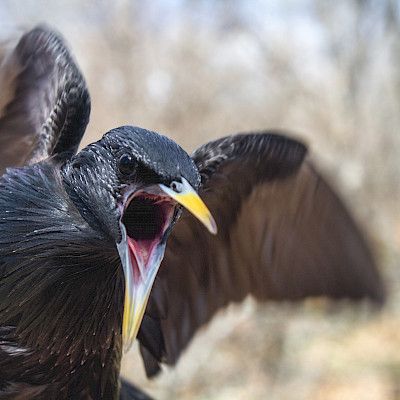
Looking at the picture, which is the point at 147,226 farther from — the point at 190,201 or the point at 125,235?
the point at 190,201

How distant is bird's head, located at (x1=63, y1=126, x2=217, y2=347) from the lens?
1445 mm

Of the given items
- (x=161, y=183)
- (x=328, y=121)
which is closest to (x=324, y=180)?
(x=161, y=183)

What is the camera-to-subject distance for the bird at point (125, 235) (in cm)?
152

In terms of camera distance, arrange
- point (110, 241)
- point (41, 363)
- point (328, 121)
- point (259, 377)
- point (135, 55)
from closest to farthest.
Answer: point (110, 241), point (41, 363), point (259, 377), point (135, 55), point (328, 121)

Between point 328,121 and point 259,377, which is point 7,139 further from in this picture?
point 328,121

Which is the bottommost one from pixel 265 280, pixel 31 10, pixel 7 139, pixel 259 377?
pixel 259 377

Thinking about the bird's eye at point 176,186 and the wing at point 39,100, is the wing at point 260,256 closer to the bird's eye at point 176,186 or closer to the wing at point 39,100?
the wing at point 39,100

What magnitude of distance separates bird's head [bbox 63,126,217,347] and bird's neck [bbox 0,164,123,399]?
0.17 metres

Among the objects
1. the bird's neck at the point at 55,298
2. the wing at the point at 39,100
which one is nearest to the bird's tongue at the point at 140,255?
the bird's neck at the point at 55,298

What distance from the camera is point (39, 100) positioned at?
2.68m

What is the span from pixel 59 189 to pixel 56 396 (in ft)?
2.02

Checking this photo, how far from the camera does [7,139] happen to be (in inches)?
107

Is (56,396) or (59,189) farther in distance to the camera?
(56,396)

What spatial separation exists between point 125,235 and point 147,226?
0.18 ft
